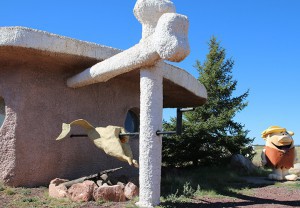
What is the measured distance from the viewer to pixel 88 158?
8867 mm

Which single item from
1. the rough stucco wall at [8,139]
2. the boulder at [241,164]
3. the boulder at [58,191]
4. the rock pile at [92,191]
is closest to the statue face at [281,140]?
the boulder at [241,164]

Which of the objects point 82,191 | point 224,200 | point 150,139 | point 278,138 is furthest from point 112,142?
point 278,138

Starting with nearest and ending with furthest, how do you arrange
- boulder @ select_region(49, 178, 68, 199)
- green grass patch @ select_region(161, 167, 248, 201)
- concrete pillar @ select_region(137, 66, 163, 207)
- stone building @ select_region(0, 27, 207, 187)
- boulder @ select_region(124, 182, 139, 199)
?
concrete pillar @ select_region(137, 66, 163, 207) → boulder @ select_region(49, 178, 68, 199) → boulder @ select_region(124, 182, 139, 199) → stone building @ select_region(0, 27, 207, 187) → green grass patch @ select_region(161, 167, 248, 201)

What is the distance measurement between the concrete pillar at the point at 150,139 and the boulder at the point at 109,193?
0.55m

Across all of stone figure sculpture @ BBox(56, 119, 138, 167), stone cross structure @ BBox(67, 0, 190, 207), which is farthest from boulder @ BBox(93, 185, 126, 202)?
stone figure sculpture @ BBox(56, 119, 138, 167)

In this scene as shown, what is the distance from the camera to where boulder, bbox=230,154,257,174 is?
13539 mm

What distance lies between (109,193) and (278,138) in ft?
22.3

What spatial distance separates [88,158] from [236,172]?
6574 mm

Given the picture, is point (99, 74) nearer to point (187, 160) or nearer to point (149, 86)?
point (149, 86)

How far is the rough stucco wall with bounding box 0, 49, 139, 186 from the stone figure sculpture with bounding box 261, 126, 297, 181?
18.4 feet

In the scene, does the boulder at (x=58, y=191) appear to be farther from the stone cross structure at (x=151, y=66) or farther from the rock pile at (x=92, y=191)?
the stone cross structure at (x=151, y=66)

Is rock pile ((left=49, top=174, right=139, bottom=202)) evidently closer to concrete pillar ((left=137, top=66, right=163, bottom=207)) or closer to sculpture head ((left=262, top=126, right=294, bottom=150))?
concrete pillar ((left=137, top=66, right=163, bottom=207))

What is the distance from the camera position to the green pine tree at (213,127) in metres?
14.4

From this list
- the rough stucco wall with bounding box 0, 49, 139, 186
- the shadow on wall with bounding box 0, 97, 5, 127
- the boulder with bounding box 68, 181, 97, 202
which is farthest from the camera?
the shadow on wall with bounding box 0, 97, 5, 127
